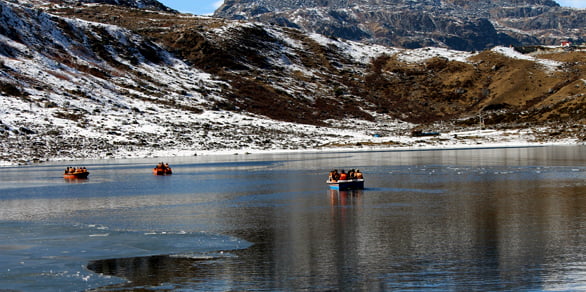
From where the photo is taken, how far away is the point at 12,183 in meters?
76.9

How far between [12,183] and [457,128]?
460ft

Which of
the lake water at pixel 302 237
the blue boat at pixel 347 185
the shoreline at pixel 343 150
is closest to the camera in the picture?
the lake water at pixel 302 237

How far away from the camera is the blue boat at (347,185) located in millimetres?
60500

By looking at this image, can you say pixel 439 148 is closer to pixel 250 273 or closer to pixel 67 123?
pixel 67 123

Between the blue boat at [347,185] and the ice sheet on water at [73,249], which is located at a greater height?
the blue boat at [347,185]

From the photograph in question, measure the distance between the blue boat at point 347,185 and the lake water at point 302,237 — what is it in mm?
858

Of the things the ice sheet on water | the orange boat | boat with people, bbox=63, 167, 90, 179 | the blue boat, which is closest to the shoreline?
boat with people, bbox=63, 167, 90, 179

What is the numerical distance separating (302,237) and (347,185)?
2580cm

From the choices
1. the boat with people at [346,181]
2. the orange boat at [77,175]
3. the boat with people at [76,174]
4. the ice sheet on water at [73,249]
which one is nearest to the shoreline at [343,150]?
the boat with people at [76,174]

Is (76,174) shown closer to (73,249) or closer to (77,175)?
(77,175)

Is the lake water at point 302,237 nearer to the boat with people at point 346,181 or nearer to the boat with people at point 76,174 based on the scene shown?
the boat with people at point 346,181

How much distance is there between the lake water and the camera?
25562mm

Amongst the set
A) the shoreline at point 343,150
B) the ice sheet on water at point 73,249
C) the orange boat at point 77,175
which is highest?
the shoreline at point 343,150

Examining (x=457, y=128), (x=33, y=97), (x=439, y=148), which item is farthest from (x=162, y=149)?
(x=457, y=128)
